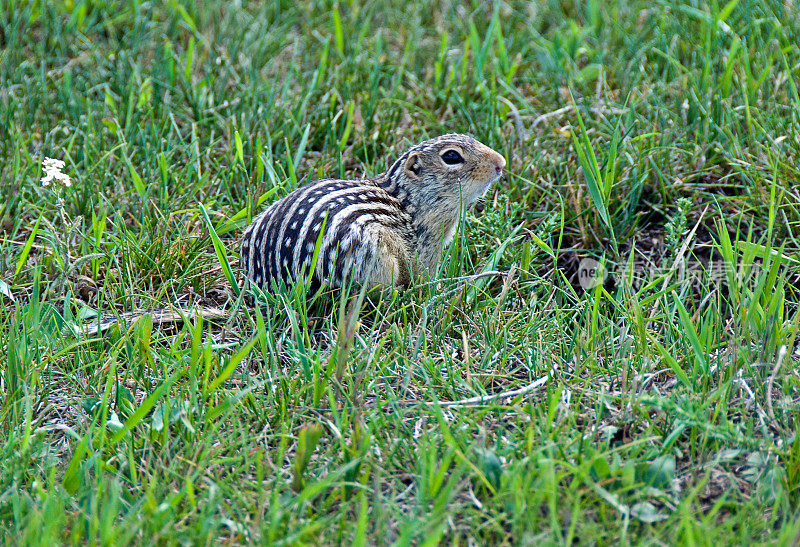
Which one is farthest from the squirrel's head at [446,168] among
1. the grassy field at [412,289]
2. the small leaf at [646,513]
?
the small leaf at [646,513]

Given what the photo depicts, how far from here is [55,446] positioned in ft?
8.98

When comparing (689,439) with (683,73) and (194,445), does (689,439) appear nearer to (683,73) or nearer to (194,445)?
(194,445)

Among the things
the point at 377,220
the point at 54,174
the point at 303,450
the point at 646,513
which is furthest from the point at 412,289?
the point at 54,174

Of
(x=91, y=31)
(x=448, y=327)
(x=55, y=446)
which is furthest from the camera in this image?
(x=91, y=31)

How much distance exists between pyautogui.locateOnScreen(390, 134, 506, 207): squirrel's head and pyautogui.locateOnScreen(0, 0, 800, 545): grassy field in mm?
211

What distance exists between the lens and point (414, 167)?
3.85 metres

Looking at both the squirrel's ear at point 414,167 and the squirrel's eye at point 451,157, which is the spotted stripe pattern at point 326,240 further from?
the squirrel's eye at point 451,157

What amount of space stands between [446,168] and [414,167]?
0.15m

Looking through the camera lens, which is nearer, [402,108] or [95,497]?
[95,497]

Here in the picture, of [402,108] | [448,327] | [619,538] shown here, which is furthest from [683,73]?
[619,538]

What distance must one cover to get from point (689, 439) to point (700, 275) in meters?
1.46

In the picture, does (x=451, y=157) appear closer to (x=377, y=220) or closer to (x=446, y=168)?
(x=446, y=168)

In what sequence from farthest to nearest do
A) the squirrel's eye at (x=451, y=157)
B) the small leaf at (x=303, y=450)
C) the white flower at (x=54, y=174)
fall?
the squirrel's eye at (x=451, y=157) → the white flower at (x=54, y=174) → the small leaf at (x=303, y=450)

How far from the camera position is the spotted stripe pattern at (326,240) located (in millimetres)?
3379
